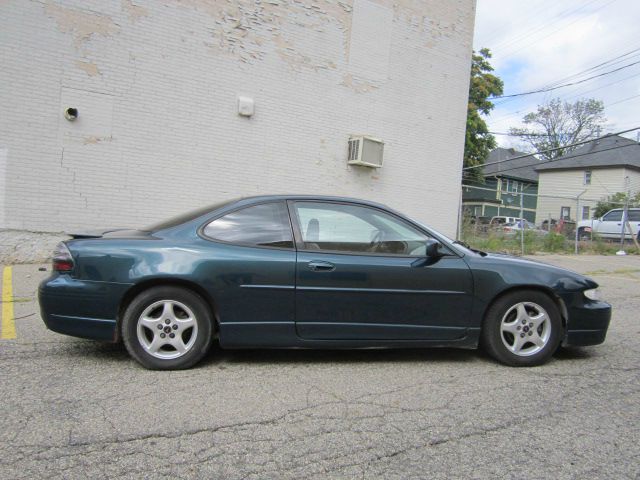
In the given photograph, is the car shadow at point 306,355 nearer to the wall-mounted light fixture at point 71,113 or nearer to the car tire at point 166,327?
the car tire at point 166,327

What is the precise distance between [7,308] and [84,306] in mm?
2569

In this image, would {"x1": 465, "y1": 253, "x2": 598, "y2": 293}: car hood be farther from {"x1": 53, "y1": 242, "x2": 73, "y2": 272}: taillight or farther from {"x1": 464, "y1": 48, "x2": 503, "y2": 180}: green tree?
{"x1": 464, "y1": 48, "x2": 503, "y2": 180}: green tree

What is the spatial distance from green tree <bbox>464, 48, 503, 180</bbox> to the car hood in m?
29.5

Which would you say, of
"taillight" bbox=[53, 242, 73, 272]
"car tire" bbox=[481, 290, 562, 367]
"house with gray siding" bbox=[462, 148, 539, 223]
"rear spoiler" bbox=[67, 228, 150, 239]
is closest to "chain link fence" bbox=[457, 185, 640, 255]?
"car tire" bbox=[481, 290, 562, 367]

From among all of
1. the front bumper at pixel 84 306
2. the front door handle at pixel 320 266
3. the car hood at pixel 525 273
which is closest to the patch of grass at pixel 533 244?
the car hood at pixel 525 273

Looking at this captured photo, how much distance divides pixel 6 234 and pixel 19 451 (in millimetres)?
6511

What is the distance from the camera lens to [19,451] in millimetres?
2508

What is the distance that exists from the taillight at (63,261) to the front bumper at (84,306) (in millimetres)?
69

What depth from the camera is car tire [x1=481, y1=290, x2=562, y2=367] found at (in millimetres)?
4059

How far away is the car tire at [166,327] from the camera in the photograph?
144 inches

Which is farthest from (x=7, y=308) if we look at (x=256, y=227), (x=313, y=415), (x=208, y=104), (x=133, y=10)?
(x=133, y=10)

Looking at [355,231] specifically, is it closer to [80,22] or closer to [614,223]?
[80,22]

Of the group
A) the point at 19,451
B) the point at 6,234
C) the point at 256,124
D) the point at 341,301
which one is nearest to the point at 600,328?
the point at 341,301

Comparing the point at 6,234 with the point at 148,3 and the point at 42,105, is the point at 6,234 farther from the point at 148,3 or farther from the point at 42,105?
the point at 148,3
